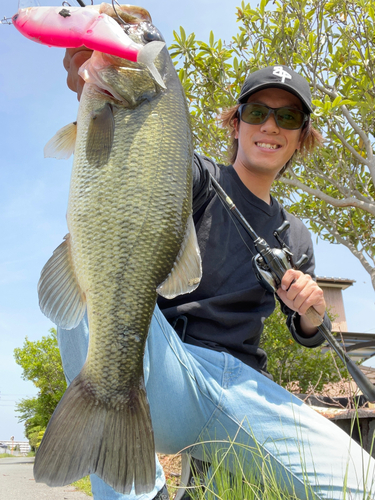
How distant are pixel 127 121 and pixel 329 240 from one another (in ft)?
25.0

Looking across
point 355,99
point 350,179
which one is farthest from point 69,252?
point 350,179

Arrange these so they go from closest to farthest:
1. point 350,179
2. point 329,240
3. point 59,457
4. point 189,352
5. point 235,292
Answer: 1. point 59,457
2. point 189,352
3. point 235,292
4. point 350,179
5. point 329,240

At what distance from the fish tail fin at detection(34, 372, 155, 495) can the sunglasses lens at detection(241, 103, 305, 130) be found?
2.01 metres

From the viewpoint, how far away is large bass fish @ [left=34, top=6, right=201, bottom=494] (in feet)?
4.77

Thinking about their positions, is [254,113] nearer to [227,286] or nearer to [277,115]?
[277,115]

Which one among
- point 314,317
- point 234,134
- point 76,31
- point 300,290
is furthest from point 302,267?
point 76,31

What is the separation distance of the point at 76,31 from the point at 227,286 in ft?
5.03

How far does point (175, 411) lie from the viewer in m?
1.95

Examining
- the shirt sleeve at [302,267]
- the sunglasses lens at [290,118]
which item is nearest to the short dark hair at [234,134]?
the sunglasses lens at [290,118]

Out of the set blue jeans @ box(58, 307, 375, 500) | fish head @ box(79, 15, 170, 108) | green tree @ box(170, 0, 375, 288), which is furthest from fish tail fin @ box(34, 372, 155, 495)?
green tree @ box(170, 0, 375, 288)

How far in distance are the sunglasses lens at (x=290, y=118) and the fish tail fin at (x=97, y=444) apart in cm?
204

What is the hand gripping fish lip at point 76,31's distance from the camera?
140 cm

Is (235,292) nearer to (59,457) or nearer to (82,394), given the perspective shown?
(82,394)

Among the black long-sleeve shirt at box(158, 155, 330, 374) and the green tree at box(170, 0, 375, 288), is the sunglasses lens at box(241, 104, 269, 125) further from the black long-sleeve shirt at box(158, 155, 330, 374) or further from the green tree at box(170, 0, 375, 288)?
the green tree at box(170, 0, 375, 288)
